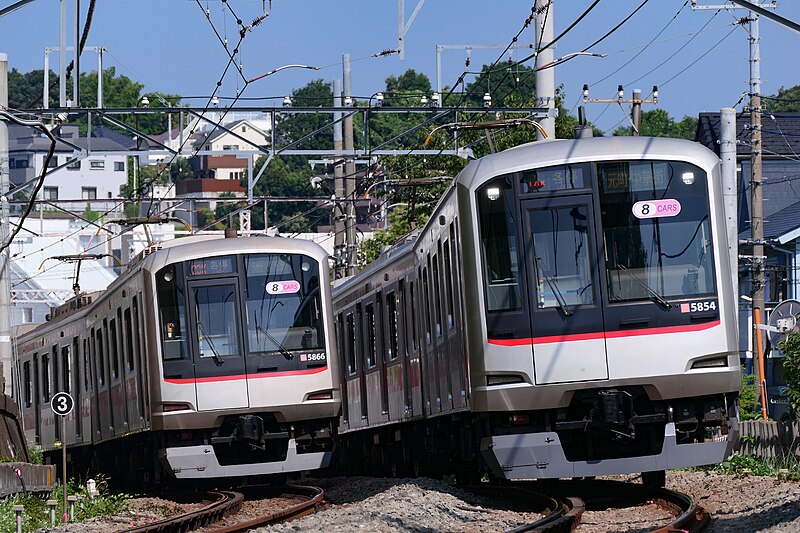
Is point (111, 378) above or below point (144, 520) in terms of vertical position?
above

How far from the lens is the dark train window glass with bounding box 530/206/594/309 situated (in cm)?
1301

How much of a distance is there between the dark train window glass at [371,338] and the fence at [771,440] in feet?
15.8

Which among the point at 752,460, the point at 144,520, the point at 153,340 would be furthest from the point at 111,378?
the point at 752,460

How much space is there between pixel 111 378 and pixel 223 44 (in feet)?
15.7

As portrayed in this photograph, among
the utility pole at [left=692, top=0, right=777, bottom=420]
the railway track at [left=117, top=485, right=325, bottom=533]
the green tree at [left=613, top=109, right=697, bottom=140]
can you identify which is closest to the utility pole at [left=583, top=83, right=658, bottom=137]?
the utility pole at [left=692, top=0, right=777, bottom=420]

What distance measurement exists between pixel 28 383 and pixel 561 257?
1822cm

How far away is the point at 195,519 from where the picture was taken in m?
14.4

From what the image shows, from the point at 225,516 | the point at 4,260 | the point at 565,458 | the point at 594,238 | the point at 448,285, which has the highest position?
the point at 4,260

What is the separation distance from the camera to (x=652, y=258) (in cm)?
1303

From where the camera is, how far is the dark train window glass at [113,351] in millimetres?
20656

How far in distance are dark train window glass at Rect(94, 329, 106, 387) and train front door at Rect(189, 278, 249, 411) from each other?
4.48 m

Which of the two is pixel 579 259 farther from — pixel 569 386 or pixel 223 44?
pixel 223 44

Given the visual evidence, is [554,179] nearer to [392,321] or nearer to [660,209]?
[660,209]

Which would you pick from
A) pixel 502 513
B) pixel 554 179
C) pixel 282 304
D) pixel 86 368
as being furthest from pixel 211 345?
pixel 86 368
